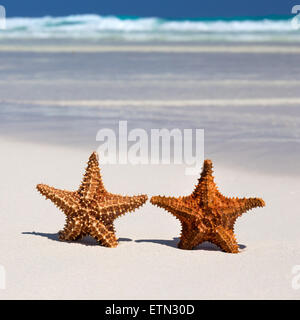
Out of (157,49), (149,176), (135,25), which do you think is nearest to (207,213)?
(149,176)

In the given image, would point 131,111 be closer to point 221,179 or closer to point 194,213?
point 221,179

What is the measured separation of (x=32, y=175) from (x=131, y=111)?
12.4 feet

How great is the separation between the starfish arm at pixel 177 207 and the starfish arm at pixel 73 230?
491 mm

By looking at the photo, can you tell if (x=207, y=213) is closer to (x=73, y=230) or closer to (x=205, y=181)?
(x=205, y=181)

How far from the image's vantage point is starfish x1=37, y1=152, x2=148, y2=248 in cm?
440

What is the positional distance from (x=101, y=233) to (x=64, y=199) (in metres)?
0.33

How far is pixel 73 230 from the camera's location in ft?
14.5

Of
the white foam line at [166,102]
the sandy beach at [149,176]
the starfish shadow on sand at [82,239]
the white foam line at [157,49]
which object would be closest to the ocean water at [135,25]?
the white foam line at [157,49]

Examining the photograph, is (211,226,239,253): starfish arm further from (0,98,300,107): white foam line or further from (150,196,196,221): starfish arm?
(0,98,300,107): white foam line

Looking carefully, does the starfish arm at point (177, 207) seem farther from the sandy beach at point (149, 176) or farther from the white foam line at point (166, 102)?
the white foam line at point (166, 102)

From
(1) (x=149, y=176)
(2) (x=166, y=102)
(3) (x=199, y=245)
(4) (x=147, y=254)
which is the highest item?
(2) (x=166, y=102)

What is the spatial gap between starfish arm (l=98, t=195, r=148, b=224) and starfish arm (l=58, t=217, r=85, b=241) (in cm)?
16
